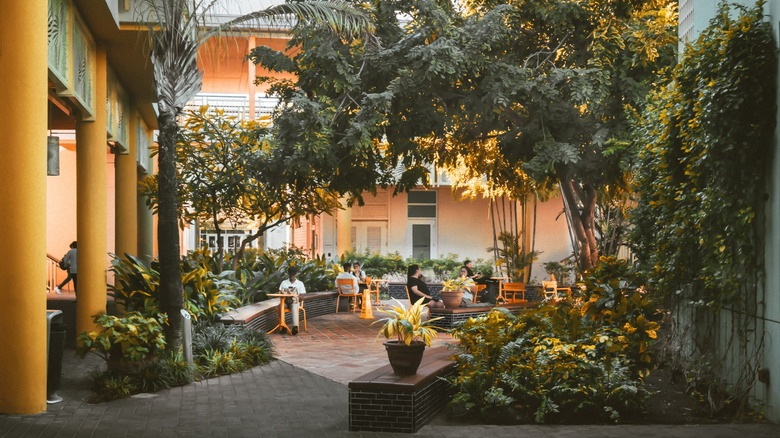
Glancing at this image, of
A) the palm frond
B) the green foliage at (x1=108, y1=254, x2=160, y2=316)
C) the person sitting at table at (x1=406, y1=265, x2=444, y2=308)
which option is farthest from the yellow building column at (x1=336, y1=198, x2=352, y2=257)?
the palm frond

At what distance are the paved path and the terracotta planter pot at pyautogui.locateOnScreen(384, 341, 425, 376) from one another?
53 cm

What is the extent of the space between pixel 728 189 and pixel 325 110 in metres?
7.48

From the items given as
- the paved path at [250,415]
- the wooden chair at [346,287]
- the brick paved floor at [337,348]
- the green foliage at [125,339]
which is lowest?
the brick paved floor at [337,348]

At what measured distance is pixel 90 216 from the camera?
10.7 metres

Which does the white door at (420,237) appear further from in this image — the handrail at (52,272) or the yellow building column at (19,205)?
the yellow building column at (19,205)

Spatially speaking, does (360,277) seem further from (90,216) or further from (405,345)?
(405,345)

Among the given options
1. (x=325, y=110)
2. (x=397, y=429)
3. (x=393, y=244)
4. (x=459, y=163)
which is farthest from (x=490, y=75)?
(x=393, y=244)

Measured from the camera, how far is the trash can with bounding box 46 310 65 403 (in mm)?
7598

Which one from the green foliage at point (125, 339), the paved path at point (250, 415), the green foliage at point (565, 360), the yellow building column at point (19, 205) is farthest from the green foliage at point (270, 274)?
the green foliage at point (565, 360)

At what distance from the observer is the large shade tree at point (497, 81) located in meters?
12.5

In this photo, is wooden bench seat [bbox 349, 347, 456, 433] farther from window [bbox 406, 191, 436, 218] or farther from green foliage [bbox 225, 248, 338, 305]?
window [bbox 406, 191, 436, 218]

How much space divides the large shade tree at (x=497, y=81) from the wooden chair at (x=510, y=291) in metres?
4.99

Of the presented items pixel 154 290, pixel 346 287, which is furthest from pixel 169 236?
pixel 346 287

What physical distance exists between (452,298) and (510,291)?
632 centimetres
